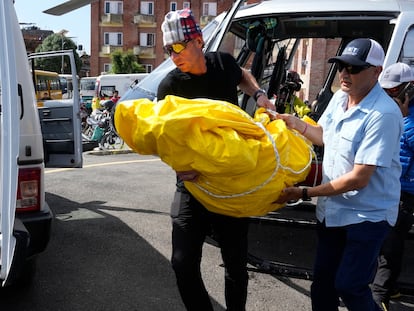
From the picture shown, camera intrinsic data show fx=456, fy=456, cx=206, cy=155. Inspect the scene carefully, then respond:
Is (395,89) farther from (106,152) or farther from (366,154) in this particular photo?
(106,152)

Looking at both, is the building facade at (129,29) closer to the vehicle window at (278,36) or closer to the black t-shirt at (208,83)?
the vehicle window at (278,36)

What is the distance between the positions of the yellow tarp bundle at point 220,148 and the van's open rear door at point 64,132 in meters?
3.27

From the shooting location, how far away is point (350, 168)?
2.29m

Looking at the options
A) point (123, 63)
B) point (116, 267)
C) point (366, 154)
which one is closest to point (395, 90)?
point (366, 154)

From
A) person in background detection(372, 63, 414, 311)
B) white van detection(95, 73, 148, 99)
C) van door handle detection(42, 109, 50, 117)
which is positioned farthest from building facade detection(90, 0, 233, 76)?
person in background detection(372, 63, 414, 311)

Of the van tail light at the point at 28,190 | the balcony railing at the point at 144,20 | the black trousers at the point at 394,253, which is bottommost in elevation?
the black trousers at the point at 394,253

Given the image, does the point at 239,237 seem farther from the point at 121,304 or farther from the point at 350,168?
the point at 121,304

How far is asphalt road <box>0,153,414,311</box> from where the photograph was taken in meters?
3.47

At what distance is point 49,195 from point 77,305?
344 centimetres

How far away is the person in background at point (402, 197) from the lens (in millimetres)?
2988

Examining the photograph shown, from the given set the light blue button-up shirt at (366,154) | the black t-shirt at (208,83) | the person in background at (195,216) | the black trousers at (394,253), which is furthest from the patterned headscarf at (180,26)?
the black trousers at (394,253)

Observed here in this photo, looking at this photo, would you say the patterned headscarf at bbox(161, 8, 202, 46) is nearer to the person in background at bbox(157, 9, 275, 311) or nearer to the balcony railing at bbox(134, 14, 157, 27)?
the person in background at bbox(157, 9, 275, 311)

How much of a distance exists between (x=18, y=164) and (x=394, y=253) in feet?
8.31

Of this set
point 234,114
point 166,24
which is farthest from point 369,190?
point 166,24
